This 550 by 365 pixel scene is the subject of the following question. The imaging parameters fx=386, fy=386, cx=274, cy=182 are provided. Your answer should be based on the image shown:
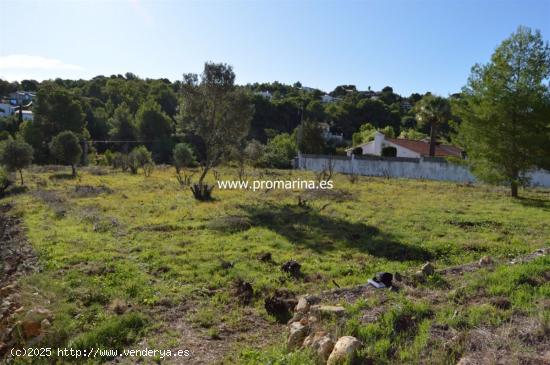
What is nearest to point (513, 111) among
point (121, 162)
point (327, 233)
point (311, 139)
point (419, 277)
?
point (327, 233)

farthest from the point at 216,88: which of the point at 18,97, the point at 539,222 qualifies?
the point at 18,97

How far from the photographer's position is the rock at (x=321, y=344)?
4.36 meters

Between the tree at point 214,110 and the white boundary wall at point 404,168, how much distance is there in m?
9.41

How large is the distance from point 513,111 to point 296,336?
1794 centimetres

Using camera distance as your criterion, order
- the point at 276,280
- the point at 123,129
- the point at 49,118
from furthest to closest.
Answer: the point at 123,129
the point at 49,118
the point at 276,280

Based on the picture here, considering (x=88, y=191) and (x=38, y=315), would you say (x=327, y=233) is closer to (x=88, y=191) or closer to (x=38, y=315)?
(x=38, y=315)

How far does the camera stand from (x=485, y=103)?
18.3 metres

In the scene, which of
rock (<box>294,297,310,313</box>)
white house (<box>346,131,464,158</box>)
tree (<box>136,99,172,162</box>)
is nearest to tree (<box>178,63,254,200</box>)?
rock (<box>294,297,310,313</box>)

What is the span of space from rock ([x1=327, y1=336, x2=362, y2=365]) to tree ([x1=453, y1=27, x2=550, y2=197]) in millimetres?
17249

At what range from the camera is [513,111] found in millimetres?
18094

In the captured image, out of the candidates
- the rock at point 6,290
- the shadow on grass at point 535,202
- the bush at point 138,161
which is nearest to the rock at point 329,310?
the rock at point 6,290

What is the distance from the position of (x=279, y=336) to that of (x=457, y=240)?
260 inches

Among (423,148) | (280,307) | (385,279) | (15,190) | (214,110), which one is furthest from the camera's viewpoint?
(423,148)

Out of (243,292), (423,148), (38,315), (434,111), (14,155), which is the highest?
(434,111)
